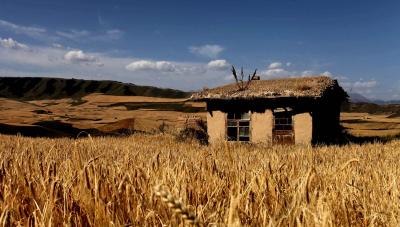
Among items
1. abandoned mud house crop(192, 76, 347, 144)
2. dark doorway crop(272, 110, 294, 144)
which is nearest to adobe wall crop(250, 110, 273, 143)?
abandoned mud house crop(192, 76, 347, 144)

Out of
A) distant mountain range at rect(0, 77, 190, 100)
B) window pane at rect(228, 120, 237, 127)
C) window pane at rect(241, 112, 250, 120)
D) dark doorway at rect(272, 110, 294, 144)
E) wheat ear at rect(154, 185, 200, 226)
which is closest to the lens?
wheat ear at rect(154, 185, 200, 226)

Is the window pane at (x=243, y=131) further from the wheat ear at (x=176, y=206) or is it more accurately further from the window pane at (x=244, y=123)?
the wheat ear at (x=176, y=206)

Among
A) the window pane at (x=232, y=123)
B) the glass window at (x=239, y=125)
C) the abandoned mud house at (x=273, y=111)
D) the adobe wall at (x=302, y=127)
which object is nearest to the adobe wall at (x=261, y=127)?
the abandoned mud house at (x=273, y=111)

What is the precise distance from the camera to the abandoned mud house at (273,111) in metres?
21.4

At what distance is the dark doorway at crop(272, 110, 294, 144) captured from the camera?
2164cm

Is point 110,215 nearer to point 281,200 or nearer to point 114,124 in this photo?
point 281,200

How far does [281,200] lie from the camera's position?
2.73 meters

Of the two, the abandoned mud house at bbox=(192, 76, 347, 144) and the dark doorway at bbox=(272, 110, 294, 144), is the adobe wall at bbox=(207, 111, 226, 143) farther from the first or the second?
the dark doorway at bbox=(272, 110, 294, 144)

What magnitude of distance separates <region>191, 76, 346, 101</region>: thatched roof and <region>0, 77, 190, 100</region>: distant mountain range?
64341mm

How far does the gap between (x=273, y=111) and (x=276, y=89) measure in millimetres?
1095

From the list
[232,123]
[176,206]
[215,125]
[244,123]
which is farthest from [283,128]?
[176,206]

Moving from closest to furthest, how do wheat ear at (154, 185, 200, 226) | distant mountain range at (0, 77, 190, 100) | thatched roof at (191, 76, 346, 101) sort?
1. wheat ear at (154, 185, 200, 226)
2. thatched roof at (191, 76, 346, 101)
3. distant mountain range at (0, 77, 190, 100)

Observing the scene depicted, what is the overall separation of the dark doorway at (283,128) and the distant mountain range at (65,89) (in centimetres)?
6718

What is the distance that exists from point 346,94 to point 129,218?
87.9ft
